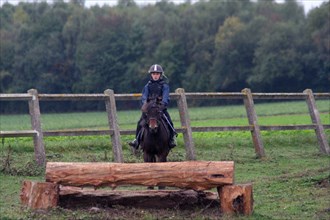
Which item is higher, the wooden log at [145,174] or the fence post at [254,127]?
the fence post at [254,127]

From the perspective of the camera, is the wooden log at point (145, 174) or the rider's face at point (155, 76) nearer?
the wooden log at point (145, 174)

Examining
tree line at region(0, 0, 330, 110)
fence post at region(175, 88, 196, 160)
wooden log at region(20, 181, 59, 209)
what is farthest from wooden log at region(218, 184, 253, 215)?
tree line at region(0, 0, 330, 110)

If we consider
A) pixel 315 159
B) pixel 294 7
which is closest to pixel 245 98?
pixel 315 159

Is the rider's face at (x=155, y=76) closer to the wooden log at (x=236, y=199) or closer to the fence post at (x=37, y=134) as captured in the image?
the fence post at (x=37, y=134)

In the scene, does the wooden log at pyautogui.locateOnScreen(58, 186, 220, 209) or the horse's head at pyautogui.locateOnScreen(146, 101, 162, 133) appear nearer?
the wooden log at pyautogui.locateOnScreen(58, 186, 220, 209)

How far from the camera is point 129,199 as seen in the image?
1062 centimetres

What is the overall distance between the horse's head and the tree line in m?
43.3

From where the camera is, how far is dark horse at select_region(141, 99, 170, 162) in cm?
1282

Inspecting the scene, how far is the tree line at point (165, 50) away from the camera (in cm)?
6372

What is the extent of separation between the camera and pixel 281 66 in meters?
65.8

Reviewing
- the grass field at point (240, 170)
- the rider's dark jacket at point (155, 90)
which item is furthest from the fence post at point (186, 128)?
the rider's dark jacket at point (155, 90)

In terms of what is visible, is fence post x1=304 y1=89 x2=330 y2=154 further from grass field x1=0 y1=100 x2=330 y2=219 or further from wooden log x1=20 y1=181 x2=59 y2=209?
wooden log x1=20 y1=181 x2=59 y2=209

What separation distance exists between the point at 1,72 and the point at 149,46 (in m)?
16.8

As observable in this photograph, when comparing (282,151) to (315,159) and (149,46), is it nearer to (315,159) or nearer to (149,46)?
(315,159)
